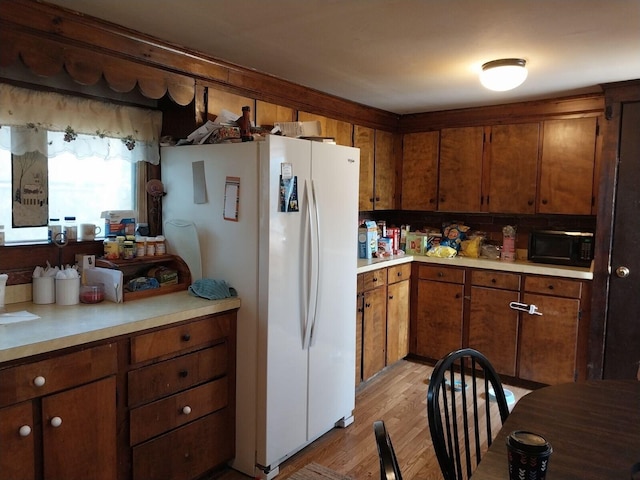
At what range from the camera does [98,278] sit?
7.66ft

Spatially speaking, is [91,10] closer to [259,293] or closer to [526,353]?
[259,293]

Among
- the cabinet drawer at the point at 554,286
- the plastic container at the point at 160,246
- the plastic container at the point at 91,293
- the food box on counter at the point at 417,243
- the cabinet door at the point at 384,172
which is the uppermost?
the cabinet door at the point at 384,172

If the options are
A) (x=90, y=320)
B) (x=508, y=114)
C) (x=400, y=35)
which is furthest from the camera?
(x=508, y=114)

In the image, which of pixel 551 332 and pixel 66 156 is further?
pixel 551 332

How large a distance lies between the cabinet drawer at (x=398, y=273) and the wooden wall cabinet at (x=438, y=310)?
11 centimetres

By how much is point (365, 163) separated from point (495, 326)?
1.67 meters

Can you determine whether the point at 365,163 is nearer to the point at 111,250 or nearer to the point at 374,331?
the point at 374,331

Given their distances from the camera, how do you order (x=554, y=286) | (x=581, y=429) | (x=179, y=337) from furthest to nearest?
(x=554, y=286)
(x=179, y=337)
(x=581, y=429)

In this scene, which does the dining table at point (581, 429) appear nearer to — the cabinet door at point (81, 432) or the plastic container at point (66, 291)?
the cabinet door at point (81, 432)

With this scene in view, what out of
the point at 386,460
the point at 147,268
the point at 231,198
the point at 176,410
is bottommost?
the point at 176,410

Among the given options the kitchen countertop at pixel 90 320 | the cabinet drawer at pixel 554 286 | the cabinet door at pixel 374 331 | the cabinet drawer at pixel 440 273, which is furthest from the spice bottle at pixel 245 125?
the cabinet drawer at pixel 554 286

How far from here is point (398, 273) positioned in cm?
388

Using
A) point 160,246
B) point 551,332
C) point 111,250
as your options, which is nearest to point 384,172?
point 551,332

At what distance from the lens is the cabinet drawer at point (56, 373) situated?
5.32 feet
